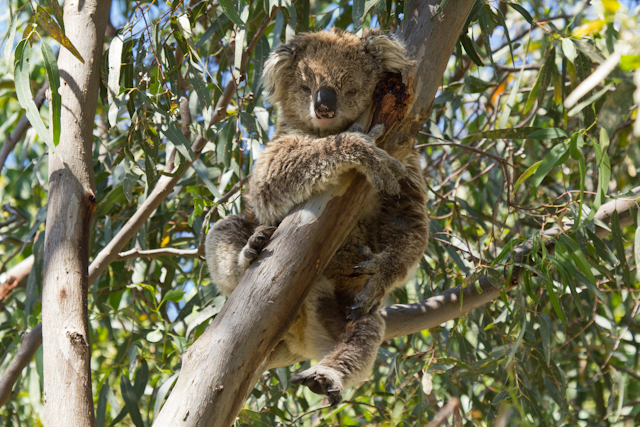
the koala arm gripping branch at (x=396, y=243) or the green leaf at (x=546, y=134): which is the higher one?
the green leaf at (x=546, y=134)

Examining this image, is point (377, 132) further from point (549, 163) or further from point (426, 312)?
point (426, 312)

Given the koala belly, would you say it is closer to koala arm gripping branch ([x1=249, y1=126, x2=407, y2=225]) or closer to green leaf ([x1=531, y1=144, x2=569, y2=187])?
koala arm gripping branch ([x1=249, y1=126, x2=407, y2=225])

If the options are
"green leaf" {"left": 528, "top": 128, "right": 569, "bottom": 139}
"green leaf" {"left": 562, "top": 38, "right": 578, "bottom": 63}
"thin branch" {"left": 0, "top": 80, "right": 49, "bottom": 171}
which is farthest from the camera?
"thin branch" {"left": 0, "top": 80, "right": 49, "bottom": 171}

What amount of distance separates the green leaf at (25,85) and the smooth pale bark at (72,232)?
17 cm

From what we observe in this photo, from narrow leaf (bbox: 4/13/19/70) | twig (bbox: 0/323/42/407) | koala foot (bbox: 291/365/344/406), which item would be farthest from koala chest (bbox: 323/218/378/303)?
narrow leaf (bbox: 4/13/19/70)

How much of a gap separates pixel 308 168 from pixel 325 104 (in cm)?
33

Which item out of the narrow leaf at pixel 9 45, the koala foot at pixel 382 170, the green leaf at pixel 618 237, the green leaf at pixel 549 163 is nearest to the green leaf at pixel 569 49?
the green leaf at pixel 618 237

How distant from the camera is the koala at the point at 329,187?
1.86 m

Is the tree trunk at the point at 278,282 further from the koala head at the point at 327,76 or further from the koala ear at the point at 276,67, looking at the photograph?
the koala ear at the point at 276,67

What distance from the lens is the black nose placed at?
213cm

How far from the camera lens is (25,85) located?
1756 mm

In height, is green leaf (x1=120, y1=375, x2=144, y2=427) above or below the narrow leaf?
below

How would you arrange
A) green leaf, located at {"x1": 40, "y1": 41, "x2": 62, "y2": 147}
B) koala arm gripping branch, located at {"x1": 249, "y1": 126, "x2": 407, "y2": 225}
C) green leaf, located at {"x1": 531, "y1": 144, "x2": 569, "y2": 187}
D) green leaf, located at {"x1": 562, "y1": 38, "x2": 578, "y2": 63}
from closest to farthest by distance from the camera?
green leaf, located at {"x1": 531, "y1": 144, "x2": 569, "y2": 187}
green leaf, located at {"x1": 40, "y1": 41, "x2": 62, "y2": 147}
koala arm gripping branch, located at {"x1": 249, "y1": 126, "x2": 407, "y2": 225}
green leaf, located at {"x1": 562, "y1": 38, "x2": 578, "y2": 63}

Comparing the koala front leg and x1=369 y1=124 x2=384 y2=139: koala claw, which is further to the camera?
the koala front leg
